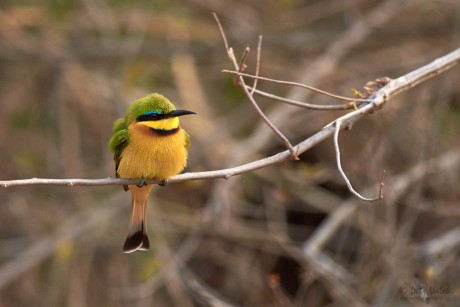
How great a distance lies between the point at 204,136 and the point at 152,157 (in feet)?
8.43

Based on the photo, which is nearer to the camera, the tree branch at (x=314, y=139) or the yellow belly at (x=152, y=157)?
the tree branch at (x=314, y=139)

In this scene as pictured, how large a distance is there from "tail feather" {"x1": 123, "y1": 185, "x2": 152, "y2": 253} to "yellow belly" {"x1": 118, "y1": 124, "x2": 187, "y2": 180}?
25cm

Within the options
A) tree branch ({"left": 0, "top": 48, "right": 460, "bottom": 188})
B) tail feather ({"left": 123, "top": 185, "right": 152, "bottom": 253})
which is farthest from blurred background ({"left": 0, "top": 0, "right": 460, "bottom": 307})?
tree branch ({"left": 0, "top": 48, "right": 460, "bottom": 188})

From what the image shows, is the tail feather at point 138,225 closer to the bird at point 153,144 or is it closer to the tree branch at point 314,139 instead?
the bird at point 153,144

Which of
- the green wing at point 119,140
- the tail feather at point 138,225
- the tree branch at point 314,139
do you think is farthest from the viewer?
the tail feather at point 138,225

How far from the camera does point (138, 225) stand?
11.4 feet

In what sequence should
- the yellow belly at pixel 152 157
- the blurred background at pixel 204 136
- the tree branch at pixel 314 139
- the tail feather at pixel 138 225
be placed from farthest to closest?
1. the blurred background at pixel 204 136
2. the tail feather at pixel 138 225
3. the yellow belly at pixel 152 157
4. the tree branch at pixel 314 139

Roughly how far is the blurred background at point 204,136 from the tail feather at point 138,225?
3.38 ft

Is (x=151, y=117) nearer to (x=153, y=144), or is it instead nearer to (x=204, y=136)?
(x=153, y=144)

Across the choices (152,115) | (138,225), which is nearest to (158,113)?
(152,115)

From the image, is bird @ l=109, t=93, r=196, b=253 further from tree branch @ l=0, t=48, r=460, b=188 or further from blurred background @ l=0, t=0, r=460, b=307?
blurred background @ l=0, t=0, r=460, b=307

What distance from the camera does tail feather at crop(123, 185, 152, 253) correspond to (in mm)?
3388

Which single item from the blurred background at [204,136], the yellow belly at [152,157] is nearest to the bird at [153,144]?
the yellow belly at [152,157]

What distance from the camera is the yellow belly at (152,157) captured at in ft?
10.0
